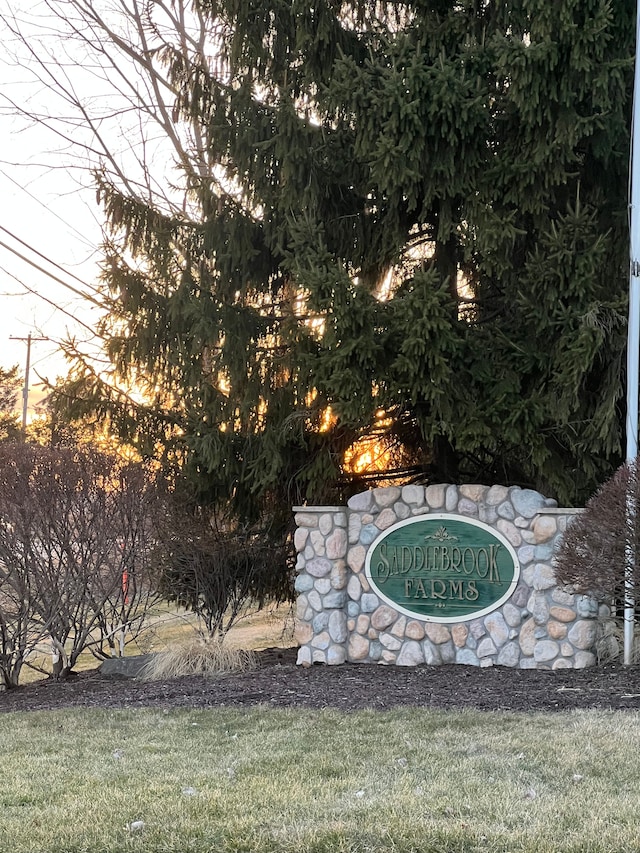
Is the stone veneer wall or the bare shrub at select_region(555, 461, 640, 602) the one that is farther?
the stone veneer wall

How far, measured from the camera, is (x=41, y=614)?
8.10 m

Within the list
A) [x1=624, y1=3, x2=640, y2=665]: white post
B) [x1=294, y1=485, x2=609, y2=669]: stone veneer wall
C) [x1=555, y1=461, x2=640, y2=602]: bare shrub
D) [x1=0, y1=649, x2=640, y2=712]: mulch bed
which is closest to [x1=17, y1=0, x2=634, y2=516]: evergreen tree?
[x1=624, y1=3, x2=640, y2=665]: white post

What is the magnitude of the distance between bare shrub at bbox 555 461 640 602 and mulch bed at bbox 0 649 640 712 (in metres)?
0.81

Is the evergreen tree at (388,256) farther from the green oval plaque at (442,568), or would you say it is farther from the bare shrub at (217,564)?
the green oval plaque at (442,568)

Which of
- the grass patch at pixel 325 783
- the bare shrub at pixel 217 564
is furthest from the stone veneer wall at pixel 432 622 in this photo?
the grass patch at pixel 325 783

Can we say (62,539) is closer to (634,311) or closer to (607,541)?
(607,541)

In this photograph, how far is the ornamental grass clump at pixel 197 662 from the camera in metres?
8.09

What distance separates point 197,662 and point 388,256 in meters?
4.28

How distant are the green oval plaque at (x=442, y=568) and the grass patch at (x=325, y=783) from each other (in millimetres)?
2121

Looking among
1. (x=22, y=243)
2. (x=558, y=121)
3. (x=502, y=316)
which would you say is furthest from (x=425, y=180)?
(x=22, y=243)

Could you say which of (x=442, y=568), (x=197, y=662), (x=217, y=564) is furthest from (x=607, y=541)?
(x=217, y=564)

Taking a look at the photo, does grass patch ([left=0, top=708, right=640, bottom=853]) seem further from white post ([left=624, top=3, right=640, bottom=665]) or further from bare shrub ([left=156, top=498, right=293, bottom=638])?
bare shrub ([left=156, top=498, right=293, bottom=638])

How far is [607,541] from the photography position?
20.9 feet

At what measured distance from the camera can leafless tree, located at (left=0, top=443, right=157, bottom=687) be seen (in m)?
7.87
